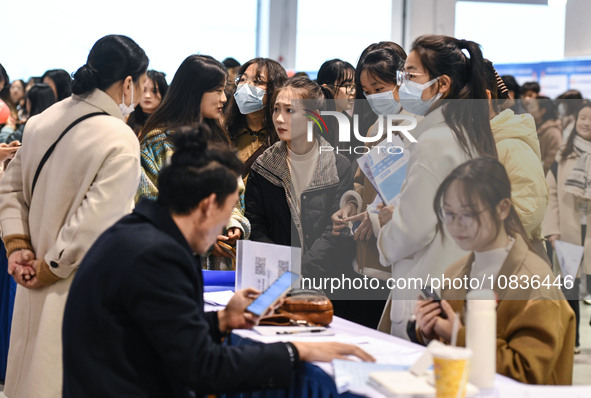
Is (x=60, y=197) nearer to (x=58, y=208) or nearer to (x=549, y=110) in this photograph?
(x=58, y=208)

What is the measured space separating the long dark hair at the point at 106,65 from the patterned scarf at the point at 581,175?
148 centimetres

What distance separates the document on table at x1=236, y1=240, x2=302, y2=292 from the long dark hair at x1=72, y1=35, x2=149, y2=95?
0.71 meters

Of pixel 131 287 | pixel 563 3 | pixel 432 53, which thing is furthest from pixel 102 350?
pixel 563 3

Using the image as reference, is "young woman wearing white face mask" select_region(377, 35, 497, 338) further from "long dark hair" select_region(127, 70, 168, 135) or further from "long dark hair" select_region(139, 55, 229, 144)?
"long dark hair" select_region(127, 70, 168, 135)

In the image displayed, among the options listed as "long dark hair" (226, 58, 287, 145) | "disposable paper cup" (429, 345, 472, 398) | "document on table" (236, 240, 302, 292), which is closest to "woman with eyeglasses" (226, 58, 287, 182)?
"long dark hair" (226, 58, 287, 145)

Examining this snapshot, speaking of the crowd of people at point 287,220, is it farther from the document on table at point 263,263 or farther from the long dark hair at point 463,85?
the document on table at point 263,263

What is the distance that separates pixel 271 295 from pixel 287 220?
3.44 ft

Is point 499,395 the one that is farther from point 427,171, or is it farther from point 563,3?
point 563,3

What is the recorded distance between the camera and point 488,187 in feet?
6.94

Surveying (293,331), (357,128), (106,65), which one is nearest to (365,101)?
(357,128)

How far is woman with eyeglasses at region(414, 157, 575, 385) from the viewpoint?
6.34ft

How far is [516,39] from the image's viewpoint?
27.4 ft

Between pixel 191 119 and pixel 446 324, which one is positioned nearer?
pixel 446 324

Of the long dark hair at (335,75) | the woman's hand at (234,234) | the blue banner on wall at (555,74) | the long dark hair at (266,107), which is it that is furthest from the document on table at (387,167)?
the blue banner on wall at (555,74)
